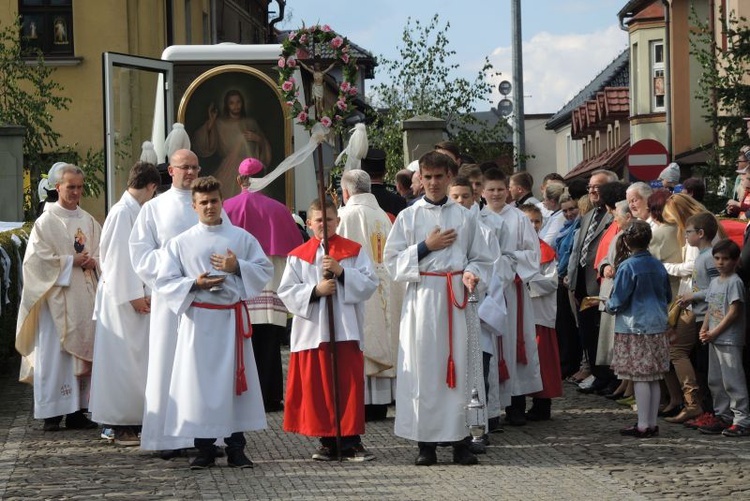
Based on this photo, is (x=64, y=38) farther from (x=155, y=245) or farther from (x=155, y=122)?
(x=155, y=245)

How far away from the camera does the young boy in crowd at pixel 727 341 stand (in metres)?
11.2

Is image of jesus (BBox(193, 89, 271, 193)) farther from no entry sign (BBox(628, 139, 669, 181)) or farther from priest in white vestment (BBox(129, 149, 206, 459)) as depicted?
priest in white vestment (BBox(129, 149, 206, 459))

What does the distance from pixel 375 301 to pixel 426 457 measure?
2.78m

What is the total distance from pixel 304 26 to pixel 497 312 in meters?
2.65

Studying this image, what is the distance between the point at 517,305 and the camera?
480 inches

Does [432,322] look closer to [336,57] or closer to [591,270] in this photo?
[336,57]

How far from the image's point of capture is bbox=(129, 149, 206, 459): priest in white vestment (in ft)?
34.1

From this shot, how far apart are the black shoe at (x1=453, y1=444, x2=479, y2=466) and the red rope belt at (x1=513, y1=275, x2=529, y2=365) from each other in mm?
2024

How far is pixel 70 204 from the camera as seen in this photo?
12.2m

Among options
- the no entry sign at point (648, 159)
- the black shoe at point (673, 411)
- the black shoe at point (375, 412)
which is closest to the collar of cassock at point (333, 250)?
the black shoe at point (375, 412)

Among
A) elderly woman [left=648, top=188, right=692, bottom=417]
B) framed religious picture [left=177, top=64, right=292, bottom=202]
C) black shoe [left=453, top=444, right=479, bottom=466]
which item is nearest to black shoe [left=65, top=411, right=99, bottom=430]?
black shoe [left=453, top=444, right=479, bottom=466]

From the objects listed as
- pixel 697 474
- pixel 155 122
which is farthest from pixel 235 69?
pixel 697 474

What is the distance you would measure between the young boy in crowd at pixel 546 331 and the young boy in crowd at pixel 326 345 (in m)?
2.27

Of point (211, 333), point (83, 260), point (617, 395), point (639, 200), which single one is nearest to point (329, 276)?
point (211, 333)
